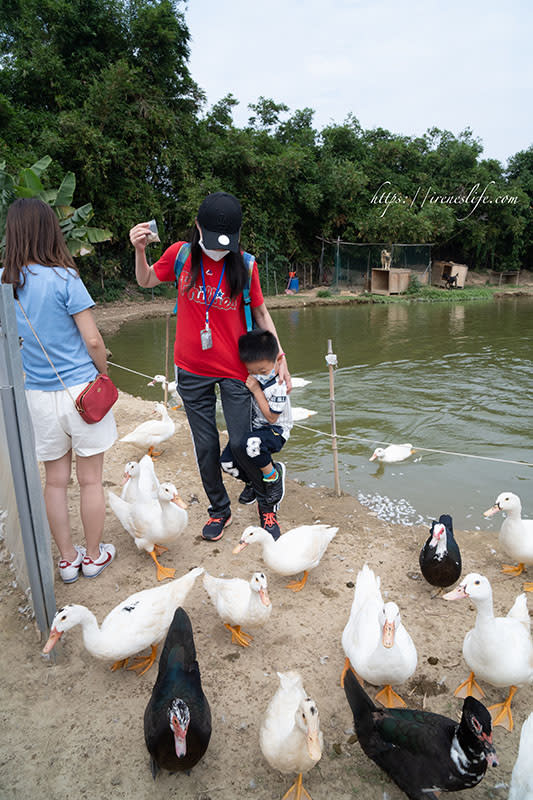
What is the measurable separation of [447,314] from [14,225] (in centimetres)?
1596

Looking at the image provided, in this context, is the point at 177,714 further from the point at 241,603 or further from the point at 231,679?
the point at 241,603

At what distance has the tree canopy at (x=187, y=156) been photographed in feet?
56.2

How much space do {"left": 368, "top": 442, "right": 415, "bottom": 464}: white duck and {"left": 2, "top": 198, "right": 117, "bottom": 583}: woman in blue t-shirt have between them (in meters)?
3.25

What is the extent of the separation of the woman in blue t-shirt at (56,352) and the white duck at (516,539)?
2.34 metres

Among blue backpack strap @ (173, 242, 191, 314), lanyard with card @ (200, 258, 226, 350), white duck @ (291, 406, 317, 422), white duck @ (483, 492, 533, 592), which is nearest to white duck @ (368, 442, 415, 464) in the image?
white duck @ (291, 406, 317, 422)

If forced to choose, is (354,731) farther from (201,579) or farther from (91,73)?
(91,73)

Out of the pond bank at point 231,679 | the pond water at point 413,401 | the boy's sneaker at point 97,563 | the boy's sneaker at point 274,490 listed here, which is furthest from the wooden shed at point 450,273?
the boy's sneaker at point 97,563

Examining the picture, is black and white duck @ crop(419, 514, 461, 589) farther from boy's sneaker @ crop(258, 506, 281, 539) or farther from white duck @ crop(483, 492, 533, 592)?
boy's sneaker @ crop(258, 506, 281, 539)

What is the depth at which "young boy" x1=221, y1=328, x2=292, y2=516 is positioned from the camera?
2.92 meters

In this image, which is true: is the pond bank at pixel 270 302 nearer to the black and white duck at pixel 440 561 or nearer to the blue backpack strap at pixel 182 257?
the blue backpack strap at pixel 182 257

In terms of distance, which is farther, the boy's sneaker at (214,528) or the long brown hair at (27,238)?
the boy's sneaker at (214,528)

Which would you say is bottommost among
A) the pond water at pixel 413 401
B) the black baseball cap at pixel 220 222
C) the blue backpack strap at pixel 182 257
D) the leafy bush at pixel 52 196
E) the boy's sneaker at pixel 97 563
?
the pond water at pixel 413 401

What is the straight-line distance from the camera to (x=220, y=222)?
263 centimetres

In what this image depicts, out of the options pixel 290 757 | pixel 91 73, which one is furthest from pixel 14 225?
pixel 91 73
